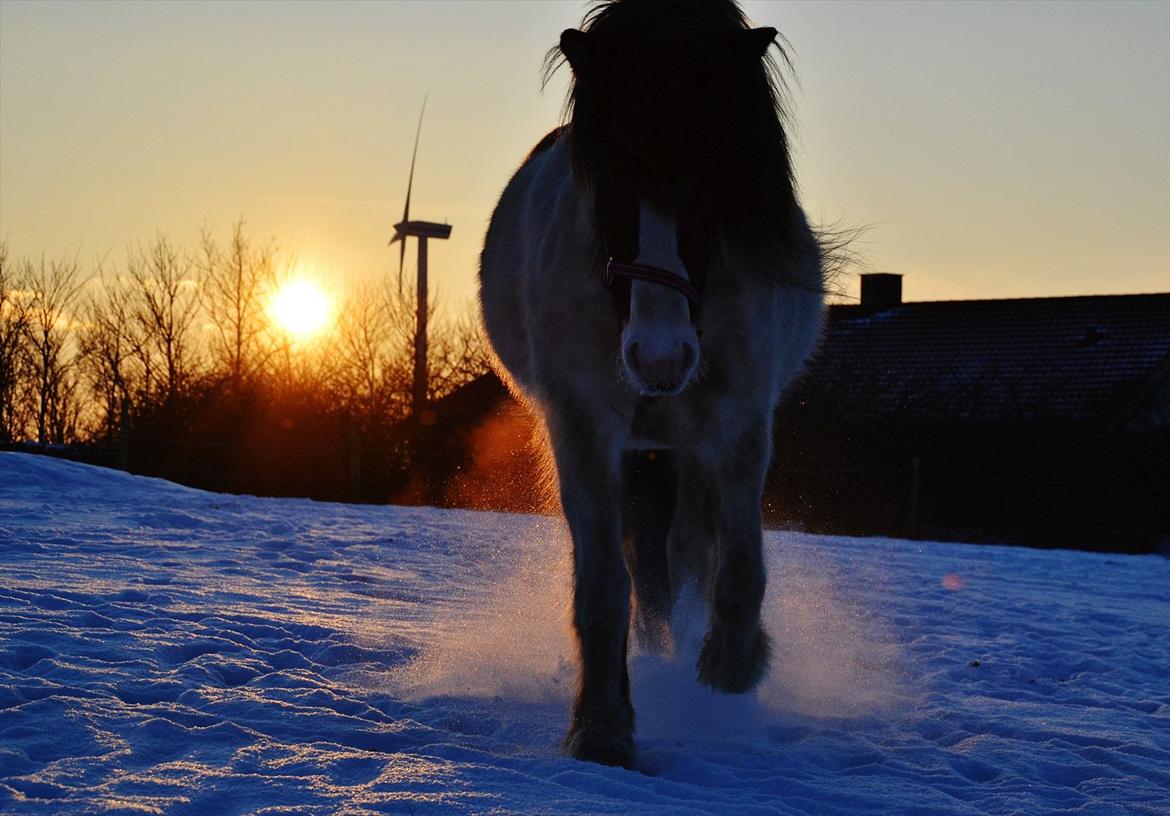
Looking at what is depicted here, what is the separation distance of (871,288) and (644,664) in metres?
27.4

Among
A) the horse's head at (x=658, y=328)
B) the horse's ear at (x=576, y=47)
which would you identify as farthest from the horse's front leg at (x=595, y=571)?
the horse's ear at (x=576, y=47)

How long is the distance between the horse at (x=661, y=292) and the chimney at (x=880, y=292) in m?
26.9

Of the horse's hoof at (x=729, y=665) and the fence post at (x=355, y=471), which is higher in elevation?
the fence post at (x=355, y=471)

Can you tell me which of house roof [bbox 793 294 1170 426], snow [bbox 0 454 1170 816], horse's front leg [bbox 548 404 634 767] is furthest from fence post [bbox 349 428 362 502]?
horse's front leg [bbox 548 404 634 767]

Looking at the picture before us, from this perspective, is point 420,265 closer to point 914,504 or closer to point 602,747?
point 914,504

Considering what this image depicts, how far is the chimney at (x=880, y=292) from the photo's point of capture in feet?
101

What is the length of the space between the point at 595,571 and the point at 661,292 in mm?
941

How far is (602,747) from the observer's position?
3.58 meters

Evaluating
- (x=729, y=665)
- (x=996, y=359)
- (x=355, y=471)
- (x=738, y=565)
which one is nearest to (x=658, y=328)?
A: (x=738, y=565)

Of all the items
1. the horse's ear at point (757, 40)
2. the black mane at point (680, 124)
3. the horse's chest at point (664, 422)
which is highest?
the horse's ear at point (757, 40)

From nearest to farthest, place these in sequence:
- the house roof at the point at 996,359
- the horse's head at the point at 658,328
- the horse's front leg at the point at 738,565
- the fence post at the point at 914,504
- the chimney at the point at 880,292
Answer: the horse's head at the point at 658,328
the horse's front leg at the point at 738,565
the fence post at the point at 914,504
the house roof at the point at 996,359
the chimney at the point at 880,292

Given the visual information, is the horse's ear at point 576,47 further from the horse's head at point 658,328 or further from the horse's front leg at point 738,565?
the horse's front leg at point 738,565

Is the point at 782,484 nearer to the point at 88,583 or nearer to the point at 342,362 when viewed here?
the point at 88,583

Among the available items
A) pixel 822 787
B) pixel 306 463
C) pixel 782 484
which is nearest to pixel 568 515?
pixel 822 787
